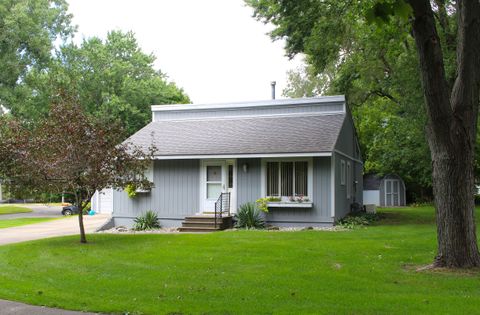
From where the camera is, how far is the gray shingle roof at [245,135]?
1662cm

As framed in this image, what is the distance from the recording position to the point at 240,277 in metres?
8.02

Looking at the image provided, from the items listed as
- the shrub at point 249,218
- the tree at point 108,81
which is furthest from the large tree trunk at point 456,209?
the tree at point 108,81

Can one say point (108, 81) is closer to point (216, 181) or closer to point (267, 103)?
point (267, 103)

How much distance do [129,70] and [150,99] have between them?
314 centimetres

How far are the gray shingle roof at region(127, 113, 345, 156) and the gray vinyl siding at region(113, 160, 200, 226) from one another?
700 millimetres

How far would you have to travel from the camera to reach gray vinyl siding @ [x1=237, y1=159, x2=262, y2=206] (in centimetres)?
1722

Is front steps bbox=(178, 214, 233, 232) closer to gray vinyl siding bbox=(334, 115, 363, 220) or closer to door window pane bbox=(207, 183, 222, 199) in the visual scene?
door window pane bbox=(207, 183, 222, 199)

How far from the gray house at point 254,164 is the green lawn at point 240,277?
13.1ft

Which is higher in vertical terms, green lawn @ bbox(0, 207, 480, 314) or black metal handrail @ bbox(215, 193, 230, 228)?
black metal handrail @ bbox(215, 193, 230, 228)

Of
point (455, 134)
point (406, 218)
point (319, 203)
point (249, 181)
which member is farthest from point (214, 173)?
point (455, 134)

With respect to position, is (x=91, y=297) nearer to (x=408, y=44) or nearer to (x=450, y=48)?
(x=450, y=48)

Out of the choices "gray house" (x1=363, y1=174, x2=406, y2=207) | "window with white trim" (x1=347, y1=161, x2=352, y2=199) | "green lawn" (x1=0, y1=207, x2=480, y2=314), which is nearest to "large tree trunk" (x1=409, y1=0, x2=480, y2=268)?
Result: "green lawn" (x1=0, y1=207, x2=480, y2=314)

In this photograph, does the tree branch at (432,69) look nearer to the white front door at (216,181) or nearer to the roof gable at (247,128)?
the roof gable at (247,128)

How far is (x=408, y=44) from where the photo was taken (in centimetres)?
2094
